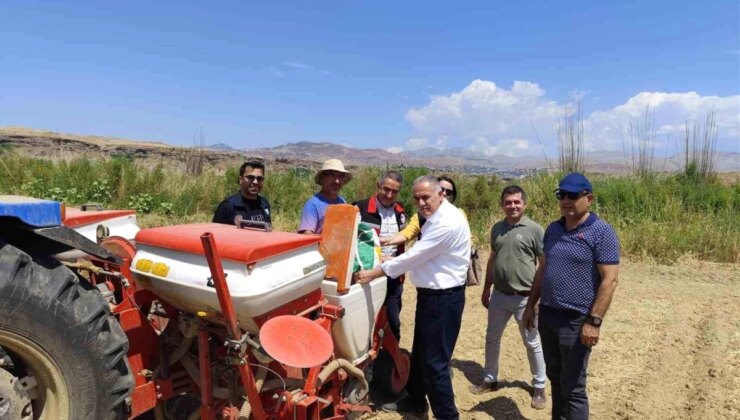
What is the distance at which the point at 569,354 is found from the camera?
117 inches

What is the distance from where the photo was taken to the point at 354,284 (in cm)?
303

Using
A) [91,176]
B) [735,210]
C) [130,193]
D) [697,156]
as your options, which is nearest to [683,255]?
[735,210]

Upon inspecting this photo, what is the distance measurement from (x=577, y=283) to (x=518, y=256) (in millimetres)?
971

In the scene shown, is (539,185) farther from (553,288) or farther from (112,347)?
(112,347)

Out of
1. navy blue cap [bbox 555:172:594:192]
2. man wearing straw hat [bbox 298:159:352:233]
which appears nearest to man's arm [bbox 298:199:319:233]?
man wearing straw hat [bbox 298:159:352:233]

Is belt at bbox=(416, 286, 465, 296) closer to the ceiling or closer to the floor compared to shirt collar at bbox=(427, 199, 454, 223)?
closer to the floor

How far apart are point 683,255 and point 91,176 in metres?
11.8

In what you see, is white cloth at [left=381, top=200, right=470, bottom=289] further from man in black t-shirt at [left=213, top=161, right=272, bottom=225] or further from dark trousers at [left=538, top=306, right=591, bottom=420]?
man in black t-shirt at [left=213, top=161, right=272, bottom=225]

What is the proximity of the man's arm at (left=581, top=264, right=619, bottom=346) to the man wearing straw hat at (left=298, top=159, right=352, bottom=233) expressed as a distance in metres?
1.93

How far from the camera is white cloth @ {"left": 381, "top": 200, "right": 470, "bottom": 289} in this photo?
10.4ft

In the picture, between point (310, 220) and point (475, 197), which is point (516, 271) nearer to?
point (310, 220)

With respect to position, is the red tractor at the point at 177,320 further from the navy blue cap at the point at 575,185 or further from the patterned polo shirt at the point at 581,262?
the navy blue cap at the point at 575,185

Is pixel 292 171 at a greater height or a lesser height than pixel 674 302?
greater

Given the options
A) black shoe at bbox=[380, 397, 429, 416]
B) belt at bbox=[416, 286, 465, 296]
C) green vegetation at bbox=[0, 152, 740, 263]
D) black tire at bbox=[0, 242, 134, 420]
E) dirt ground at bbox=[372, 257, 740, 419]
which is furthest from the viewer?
green vegetation at bbox=[0, 152, 740, 263]
